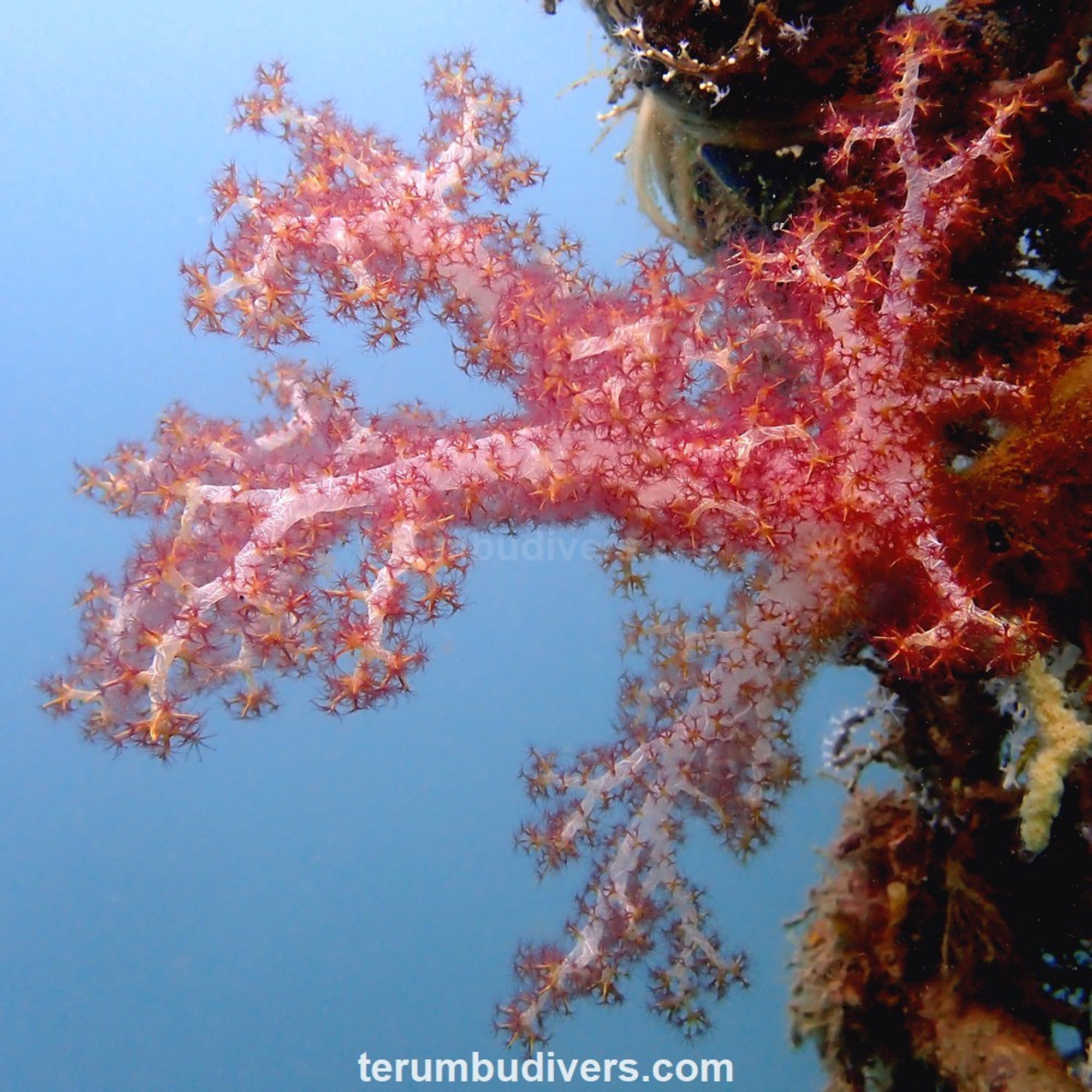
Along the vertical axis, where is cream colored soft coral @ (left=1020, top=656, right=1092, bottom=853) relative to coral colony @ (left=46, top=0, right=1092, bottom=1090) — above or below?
below

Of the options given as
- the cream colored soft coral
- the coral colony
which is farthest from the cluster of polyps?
the cream colored soft coral

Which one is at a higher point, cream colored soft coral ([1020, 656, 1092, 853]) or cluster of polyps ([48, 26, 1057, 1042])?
cluster of polyps ([48, 26, 1057, 1042])

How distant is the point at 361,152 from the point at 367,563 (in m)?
1.40

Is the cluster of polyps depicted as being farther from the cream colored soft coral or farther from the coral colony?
the cream colored soft coral

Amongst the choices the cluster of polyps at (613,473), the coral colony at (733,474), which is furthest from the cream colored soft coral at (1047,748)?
the cluster of polyps at (613,473)

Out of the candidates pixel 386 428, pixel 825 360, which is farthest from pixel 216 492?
pixel 825 360

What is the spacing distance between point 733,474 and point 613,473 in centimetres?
33

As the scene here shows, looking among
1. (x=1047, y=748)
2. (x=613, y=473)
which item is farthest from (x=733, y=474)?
(x=1047, y=748)

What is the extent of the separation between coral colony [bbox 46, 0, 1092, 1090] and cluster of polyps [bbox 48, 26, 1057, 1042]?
0.01 m

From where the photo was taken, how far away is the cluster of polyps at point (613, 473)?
7.35 ft

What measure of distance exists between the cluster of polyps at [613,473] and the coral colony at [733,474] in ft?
0.04

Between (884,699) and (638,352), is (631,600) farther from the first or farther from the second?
(884,699)

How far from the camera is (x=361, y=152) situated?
267 centimetres

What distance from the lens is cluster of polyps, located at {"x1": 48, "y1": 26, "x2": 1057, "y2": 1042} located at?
2240 millimetres
